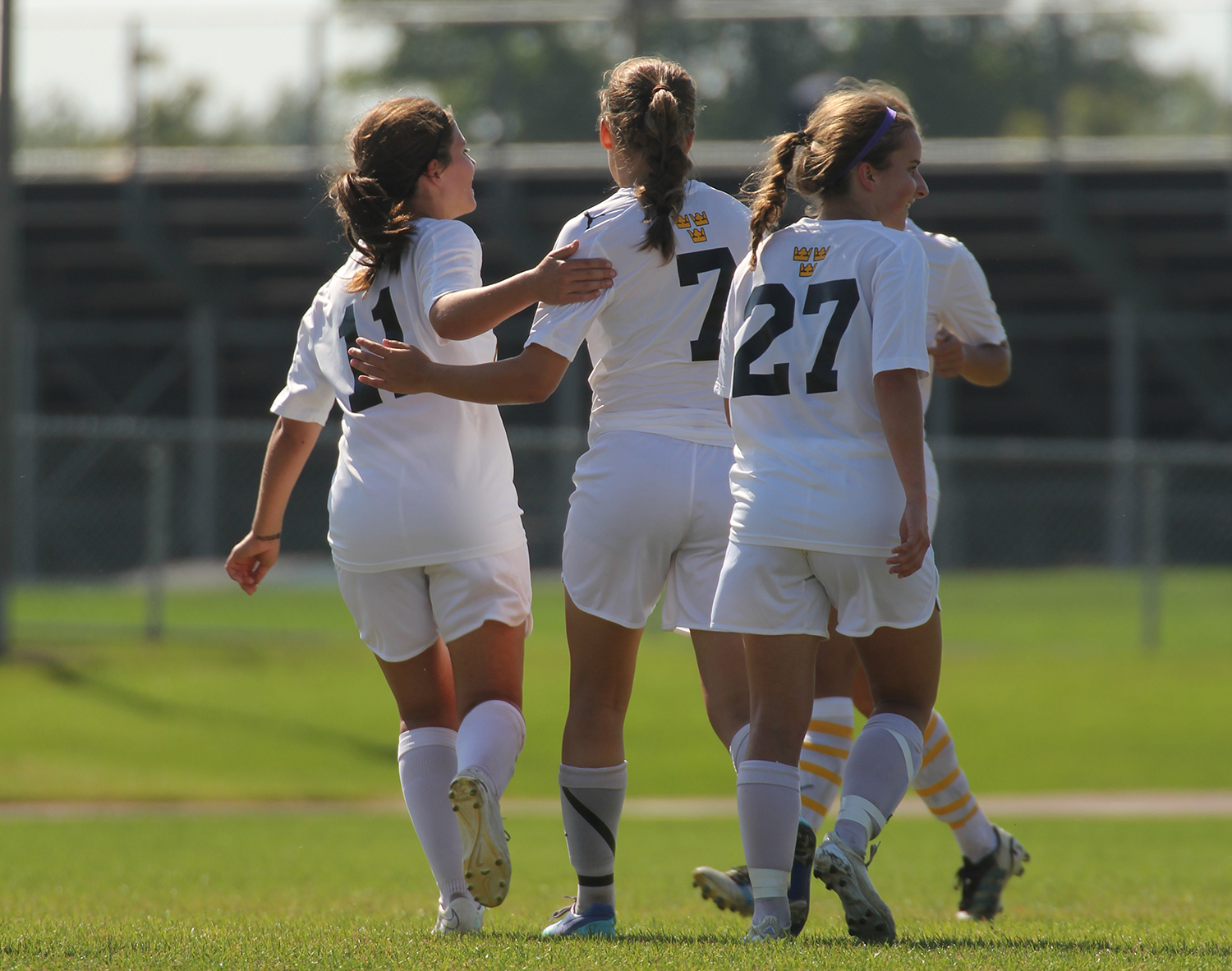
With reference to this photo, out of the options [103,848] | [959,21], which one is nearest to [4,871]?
[103,848]

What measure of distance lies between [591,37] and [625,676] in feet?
55.9

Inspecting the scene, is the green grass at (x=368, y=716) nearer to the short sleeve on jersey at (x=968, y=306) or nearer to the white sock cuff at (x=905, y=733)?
the short sleeve on jersey at (x=968, y=306)

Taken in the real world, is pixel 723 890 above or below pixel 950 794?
below

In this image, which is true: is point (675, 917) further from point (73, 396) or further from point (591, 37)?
point (73, 396)

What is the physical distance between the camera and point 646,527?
3594 mm

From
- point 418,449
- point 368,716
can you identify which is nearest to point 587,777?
point 418,449

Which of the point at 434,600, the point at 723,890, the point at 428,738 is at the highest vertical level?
the point at 434,600

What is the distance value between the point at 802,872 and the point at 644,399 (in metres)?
1.24

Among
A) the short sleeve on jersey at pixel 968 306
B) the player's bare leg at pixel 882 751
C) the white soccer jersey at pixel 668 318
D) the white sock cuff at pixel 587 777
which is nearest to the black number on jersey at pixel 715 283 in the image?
the white soccer jersey at pixel 668 318

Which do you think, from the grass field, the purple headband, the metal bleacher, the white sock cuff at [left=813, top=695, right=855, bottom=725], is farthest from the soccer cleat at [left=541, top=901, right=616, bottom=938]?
the metal bleacher

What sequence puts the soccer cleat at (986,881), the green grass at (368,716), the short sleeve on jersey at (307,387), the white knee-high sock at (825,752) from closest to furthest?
the short sleeve on jersey at (307,387)
the white knee-high sock at (825,752)
the soccer cleat at (986,881)
the green grass at (368,716)

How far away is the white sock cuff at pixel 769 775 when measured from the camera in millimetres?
3289

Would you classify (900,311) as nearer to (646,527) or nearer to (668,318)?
(668,318)

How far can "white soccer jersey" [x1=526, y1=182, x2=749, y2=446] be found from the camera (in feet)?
11.8
